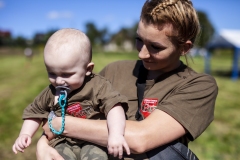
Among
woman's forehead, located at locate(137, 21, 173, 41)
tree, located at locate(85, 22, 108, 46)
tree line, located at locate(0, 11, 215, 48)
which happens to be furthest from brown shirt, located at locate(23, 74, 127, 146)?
tree, located at locate(85, 22, 108, 46)

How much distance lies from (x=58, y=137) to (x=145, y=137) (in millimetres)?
646

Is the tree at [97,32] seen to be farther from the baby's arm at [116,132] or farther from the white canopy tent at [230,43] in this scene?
the baby's arm at [116,132]

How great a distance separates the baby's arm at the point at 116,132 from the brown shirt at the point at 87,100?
61 mm

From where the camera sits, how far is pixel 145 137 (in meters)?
2.11

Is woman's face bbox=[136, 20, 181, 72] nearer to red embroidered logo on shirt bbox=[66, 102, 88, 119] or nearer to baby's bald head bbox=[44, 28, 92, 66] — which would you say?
baby's bald head bbox=[44, 28, 92, 66]

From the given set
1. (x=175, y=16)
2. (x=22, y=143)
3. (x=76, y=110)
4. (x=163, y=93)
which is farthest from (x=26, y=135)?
(x=175, y=16)

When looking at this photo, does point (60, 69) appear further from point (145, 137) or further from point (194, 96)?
point (194, 96)

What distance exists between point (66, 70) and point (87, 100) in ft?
0.93

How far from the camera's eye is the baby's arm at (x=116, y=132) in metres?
2.03

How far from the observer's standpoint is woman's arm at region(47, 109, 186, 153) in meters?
2.10

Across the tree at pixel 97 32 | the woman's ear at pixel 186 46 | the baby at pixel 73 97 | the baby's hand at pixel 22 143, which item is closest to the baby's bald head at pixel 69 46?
the baby at pixel 73 97

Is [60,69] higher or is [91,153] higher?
[60,69]

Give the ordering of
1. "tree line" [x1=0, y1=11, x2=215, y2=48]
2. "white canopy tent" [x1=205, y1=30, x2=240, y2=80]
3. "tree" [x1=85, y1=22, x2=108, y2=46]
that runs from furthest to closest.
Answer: "tree" [x1=85, y1=22, x2=108, y2=46] → "tree line" [x1=0, y1=11, x2=215, y2=48] → "white canopy tent" [x1=205, y1=30, x2=240, y2=80]

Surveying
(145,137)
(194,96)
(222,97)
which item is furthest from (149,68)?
(222,97)
